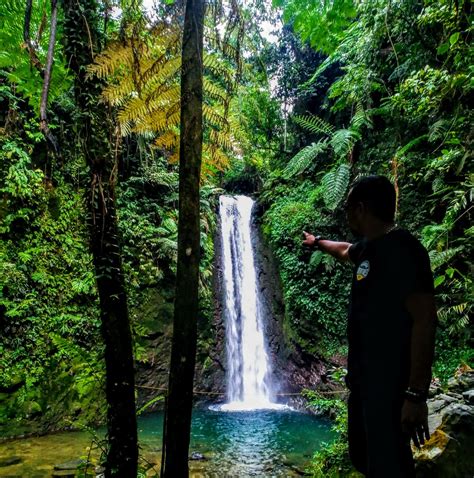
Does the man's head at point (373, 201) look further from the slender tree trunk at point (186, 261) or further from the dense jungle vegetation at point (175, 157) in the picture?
the dense jungle vegetation at point (175, 157)

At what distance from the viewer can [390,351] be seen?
1604mm

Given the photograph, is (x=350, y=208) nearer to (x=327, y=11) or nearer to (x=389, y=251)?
(x=389, y=251)

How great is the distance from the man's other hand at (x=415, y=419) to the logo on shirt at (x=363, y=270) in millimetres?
587

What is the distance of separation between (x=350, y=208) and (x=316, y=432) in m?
5.79

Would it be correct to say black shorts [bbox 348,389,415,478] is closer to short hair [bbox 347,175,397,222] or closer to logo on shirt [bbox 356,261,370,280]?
logo on shirt [bbox 356,261,370,280]

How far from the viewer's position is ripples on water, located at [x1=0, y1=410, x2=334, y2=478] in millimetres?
4517

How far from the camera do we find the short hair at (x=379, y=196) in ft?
6.02

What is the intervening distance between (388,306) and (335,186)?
6398 millimetres

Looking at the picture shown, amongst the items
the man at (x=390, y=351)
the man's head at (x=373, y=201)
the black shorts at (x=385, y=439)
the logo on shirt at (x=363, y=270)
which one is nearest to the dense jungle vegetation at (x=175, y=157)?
the man's head at (x=373, y=201)

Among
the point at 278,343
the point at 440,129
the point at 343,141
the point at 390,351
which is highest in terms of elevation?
the point at 343,141

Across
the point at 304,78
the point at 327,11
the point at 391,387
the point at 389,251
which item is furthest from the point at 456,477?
the point at 304,78

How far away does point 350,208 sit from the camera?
76.3 inches

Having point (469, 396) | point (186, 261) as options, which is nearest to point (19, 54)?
point (186, 261)

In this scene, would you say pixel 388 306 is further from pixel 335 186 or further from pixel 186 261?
pixel 335 186
